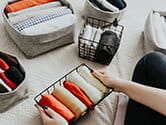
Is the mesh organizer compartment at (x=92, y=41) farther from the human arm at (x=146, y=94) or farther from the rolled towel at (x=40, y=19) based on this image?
the human arm at (x=146, y=94)

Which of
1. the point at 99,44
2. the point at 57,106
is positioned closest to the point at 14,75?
the point at 57,106

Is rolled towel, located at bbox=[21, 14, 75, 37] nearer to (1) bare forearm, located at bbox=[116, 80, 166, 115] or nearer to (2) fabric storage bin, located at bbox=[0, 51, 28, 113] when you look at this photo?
(2) fabric storage bin, located at bbox=[0, 51, 28, 113]

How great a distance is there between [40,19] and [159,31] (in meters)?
0.72

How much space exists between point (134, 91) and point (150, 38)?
51cm

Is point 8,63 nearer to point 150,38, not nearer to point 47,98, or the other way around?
point 47,98

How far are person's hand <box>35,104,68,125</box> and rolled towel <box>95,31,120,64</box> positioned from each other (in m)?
0.45

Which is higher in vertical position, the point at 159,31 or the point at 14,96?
the point at 159,31

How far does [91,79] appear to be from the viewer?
1119mm

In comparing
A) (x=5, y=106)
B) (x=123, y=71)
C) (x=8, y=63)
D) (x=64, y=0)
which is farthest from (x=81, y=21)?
(x=5, y=106)

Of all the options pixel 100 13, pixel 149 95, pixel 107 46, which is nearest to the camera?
pixel 149 95

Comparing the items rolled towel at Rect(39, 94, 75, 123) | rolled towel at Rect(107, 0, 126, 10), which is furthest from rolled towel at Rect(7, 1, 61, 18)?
rolled towel at Rect(39, 94, 75, 123)

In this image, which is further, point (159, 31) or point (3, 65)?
point (159, 31)

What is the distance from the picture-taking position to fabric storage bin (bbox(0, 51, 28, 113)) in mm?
1031

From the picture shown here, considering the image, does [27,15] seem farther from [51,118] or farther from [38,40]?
[51,118]
